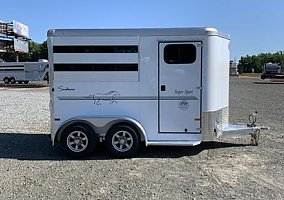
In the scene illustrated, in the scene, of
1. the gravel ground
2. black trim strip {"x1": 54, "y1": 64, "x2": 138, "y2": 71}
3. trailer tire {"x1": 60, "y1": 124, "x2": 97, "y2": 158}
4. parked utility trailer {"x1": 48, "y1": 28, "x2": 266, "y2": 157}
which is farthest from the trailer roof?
the gravel ground

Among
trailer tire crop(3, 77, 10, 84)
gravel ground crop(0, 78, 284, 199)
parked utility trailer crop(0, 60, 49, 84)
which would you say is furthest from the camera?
trailer tire crop(3, 77, 10, 84)

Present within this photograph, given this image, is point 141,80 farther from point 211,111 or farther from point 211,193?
point 211,193

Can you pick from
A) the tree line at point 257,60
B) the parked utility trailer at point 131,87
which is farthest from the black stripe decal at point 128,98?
the tree line at point 257,60

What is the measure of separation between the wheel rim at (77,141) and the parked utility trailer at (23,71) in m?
37.2

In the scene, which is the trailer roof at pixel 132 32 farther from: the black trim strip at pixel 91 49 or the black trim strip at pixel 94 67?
the black trim strip at pixel 94 67

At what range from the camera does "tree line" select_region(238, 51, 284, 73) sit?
406ft

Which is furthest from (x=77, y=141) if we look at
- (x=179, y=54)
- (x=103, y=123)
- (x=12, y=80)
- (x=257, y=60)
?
(x=257, y=60)

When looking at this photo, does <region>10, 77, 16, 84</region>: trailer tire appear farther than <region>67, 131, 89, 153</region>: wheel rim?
Yes

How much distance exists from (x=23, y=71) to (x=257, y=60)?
3801 inches

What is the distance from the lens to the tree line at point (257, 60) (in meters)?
124

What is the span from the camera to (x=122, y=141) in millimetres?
8430

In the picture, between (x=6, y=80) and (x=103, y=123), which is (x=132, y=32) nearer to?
(x=103, y=123)

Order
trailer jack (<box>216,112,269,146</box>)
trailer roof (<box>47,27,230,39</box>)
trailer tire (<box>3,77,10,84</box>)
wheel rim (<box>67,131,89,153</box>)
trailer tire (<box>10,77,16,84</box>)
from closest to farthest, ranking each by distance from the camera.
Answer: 1. trailer roof (<box>47,27,230,39</box>)
2. wheel rim (<box>67,131,89,153</box>)
3. trailer jack (<box>216,112,269,146</box>)
4. trailer tire (<box>10,77,16,84</box>)
5. trailer tire (<box>3,77,10,84</box>)

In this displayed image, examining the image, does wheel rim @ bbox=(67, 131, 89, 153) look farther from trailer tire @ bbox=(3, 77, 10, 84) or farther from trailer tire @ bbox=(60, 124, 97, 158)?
trailer tire @ bbox=(3, 77, 10, 84)
